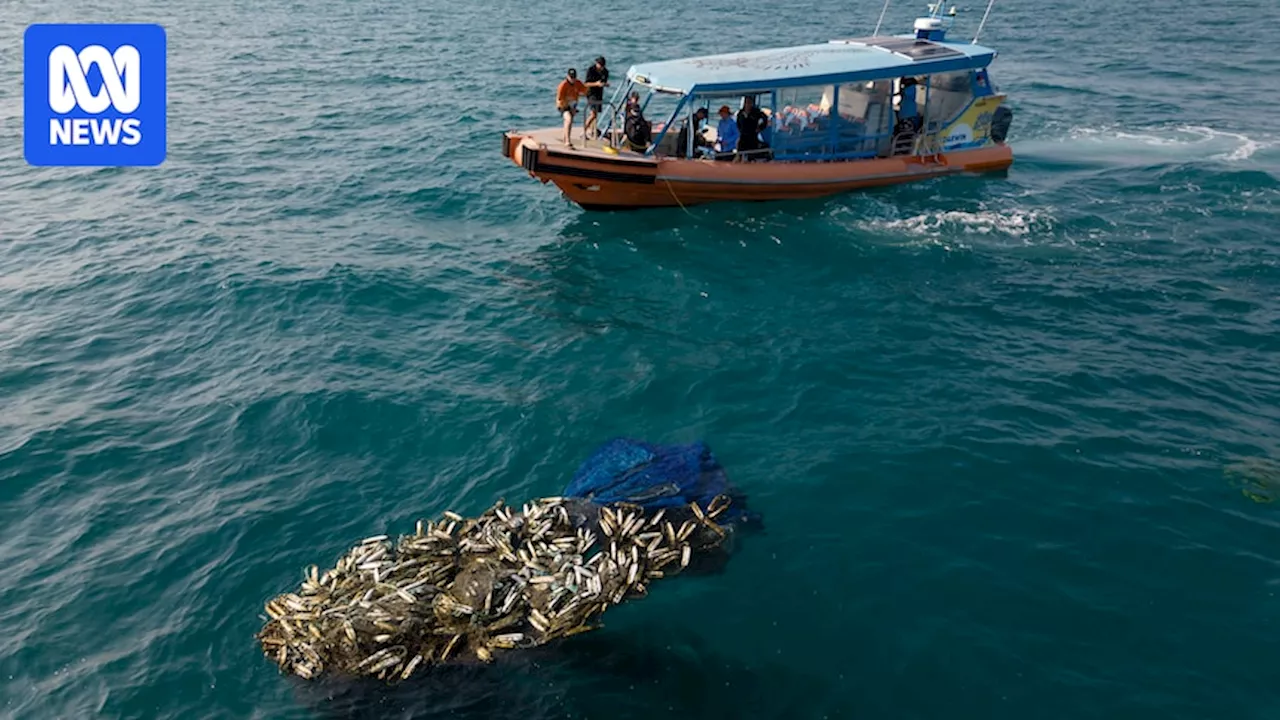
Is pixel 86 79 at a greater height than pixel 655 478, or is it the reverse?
pixel 86 79

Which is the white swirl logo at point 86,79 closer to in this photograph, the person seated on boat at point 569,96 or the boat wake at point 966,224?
the person seated on boat at point 569,96

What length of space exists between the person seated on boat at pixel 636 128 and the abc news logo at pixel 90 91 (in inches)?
492

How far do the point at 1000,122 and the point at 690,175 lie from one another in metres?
10.3

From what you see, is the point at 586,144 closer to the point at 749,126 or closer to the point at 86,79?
A: the point at 749,126

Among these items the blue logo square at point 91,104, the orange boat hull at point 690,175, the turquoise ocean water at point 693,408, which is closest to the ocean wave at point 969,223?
the turquoise ocean water at point 693,408

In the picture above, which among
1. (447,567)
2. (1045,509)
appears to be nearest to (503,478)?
(447,567)

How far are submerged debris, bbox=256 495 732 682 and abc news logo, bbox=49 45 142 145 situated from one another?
15758 millimetres

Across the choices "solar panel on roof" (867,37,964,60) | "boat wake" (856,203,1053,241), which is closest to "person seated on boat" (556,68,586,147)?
"boat wake" (856,203,1053,241)

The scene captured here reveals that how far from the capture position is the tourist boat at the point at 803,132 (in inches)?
877

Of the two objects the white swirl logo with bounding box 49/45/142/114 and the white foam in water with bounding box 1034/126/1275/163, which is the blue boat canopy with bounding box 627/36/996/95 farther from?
the white swirl logo with bounding box 49/45/142/114

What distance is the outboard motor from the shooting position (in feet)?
84.9

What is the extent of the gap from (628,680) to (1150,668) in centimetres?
651

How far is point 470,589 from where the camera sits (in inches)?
432

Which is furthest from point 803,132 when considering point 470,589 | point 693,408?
point 470,589
